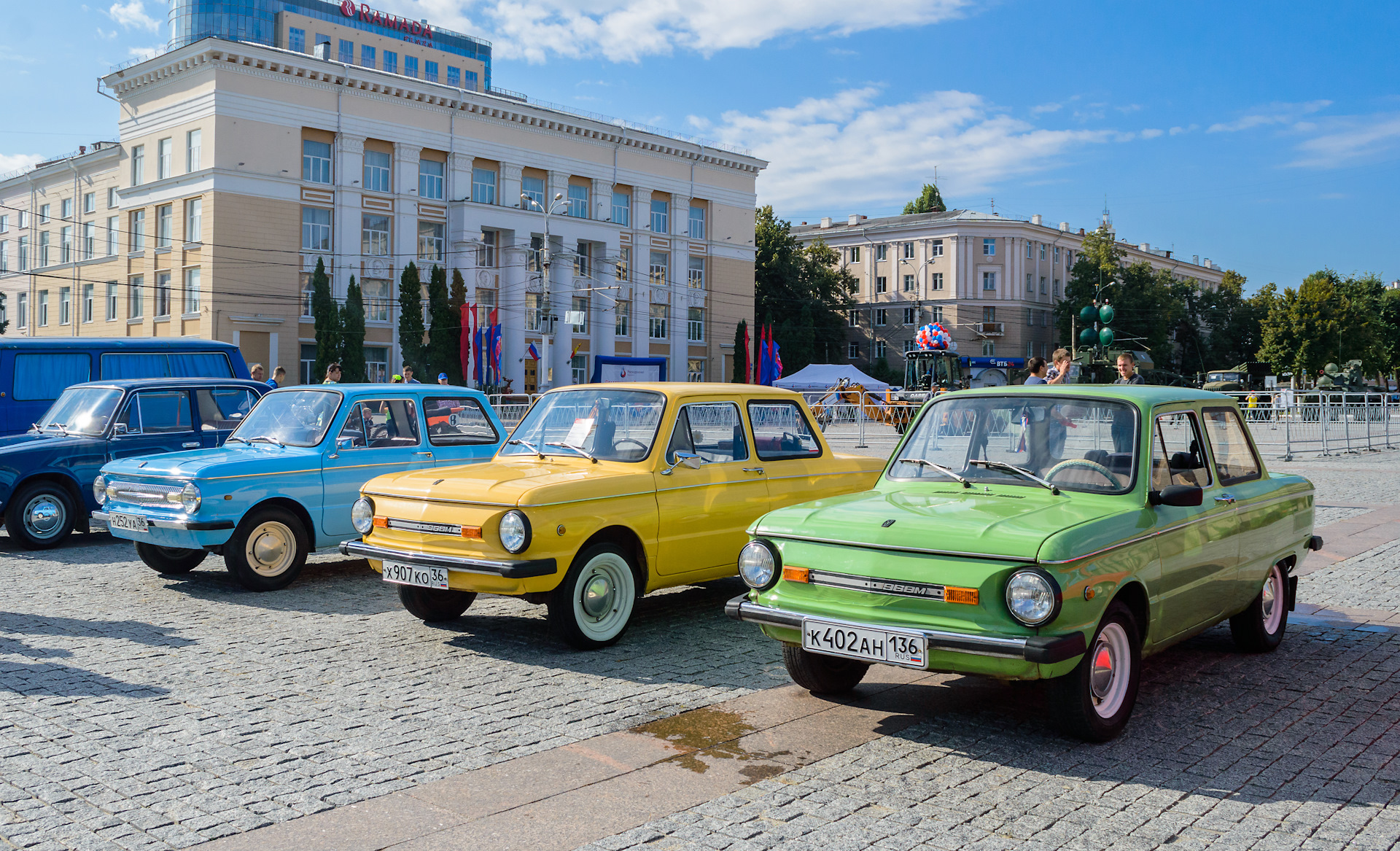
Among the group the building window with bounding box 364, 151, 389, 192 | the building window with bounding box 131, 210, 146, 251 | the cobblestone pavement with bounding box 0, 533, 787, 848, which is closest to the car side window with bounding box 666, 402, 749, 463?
the cobblestone pavement with bounding box 0, 533, 787, 848

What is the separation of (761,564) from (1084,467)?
1.73 meters

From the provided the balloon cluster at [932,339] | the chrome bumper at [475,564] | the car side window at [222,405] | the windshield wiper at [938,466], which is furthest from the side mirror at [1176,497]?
the balloon cluster at [932,339]

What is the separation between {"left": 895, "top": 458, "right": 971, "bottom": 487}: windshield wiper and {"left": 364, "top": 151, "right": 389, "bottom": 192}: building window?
52.9 m

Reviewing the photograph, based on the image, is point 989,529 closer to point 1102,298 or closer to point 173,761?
point 173,761

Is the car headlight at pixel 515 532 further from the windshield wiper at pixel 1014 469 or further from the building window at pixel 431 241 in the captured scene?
the building window at pixel 431 241

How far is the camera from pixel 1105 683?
5.13 m

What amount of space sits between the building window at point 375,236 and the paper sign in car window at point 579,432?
1963 inches

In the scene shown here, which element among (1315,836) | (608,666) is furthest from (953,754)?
(608,666)

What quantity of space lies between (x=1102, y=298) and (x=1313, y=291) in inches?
569

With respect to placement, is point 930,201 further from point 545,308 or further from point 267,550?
point 267,550

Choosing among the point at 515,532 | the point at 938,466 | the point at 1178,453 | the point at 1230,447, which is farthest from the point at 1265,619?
the point at 515,532

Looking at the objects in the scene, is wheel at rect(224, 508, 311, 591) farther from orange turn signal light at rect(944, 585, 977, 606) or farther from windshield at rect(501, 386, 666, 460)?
orange turn signal light at rect(944, 585, 977, 606)

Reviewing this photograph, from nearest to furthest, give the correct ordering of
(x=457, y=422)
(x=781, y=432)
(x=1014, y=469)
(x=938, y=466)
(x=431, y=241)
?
(x=1014, y=469) → (x=938, y=466) → (x=781, y=432) → (x=457, y=422) → (x=431, y=241)

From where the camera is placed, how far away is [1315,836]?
13.3 feet
